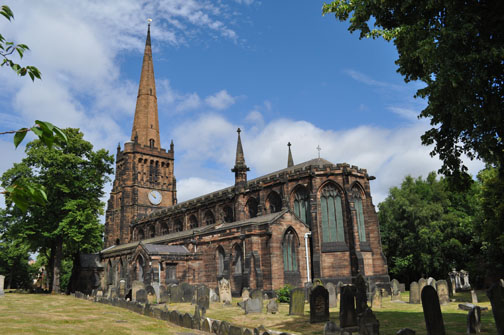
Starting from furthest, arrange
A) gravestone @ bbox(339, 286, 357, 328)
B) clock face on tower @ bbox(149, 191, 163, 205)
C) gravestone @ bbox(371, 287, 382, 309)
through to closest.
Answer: clock face on tower @ bbox(149, 191, 163, 205) → gravestone @ bbox(371, 287, 382, 309) → gravestone @ bbox(339, 286, 357, 328)

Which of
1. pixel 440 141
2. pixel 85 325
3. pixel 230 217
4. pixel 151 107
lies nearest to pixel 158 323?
pixel 85 325

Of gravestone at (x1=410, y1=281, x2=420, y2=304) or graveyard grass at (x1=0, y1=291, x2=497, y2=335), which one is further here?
gravestone at (x1=410, y1=281, x2=420, y2=304)

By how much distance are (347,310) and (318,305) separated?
1.42 metres

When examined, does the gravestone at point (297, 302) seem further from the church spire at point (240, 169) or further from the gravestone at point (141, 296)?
the church spire at point (240, 169)

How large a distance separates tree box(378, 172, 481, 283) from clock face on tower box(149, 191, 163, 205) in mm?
30239

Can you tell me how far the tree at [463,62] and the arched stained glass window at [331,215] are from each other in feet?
61.4

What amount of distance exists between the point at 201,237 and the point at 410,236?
1905 cm

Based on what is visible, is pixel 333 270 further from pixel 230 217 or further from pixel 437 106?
pixel 437 106

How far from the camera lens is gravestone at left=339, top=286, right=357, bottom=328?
12727 mm

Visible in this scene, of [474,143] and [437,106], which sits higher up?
[437,106]

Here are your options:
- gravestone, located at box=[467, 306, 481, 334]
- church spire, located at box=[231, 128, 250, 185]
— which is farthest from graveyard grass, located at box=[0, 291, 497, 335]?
church spire, located at box=[231, 128, 250, 185]

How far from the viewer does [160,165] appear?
54469mm

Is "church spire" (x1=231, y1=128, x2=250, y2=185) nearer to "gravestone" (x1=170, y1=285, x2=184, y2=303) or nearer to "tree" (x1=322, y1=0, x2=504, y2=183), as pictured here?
"gravestone" (x1=170, y1=285, x2=184, y2=303)

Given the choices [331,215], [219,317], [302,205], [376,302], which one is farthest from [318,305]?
[302,205]
